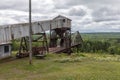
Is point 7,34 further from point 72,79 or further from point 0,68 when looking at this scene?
point 72,79

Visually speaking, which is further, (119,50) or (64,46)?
(119,50)

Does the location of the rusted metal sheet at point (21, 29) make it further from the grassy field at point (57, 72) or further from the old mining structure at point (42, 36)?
the grassy field at point (57, 72)

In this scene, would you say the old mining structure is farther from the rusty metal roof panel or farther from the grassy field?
the grassy field

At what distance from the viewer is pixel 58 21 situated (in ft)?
143

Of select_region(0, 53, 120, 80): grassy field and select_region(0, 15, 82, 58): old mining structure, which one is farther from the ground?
select_region(0, 15, 82, 58): old mining structure

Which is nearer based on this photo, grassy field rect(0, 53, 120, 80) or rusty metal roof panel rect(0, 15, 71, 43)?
grassy field rect(0, 53, 120, 80)

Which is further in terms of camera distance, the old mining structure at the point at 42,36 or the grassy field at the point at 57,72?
the old mining structure at the point at 42,36

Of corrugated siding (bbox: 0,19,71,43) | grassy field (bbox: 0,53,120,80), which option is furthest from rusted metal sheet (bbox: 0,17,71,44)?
grassy field (bbox: 0,53,120,80)

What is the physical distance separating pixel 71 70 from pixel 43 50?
35.7 ft

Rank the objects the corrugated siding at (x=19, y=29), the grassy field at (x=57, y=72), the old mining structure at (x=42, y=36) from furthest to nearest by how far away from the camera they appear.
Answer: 1. the old mining structure at (x=42, y=36)
2. the corrugated siding at (x=19, y=29)
3. the grassy field at (x=57, y=72)

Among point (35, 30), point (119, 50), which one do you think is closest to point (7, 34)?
point (35, 30)

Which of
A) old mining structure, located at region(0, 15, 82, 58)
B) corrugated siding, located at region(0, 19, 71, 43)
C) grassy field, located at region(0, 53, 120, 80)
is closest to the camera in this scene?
grassy field, located at region(0, 53, 120, 80)

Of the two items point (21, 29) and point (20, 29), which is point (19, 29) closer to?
point (20, 29)

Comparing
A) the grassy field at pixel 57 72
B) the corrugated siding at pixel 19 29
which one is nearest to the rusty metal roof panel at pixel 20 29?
the corrugated siding at pixel 19 29
